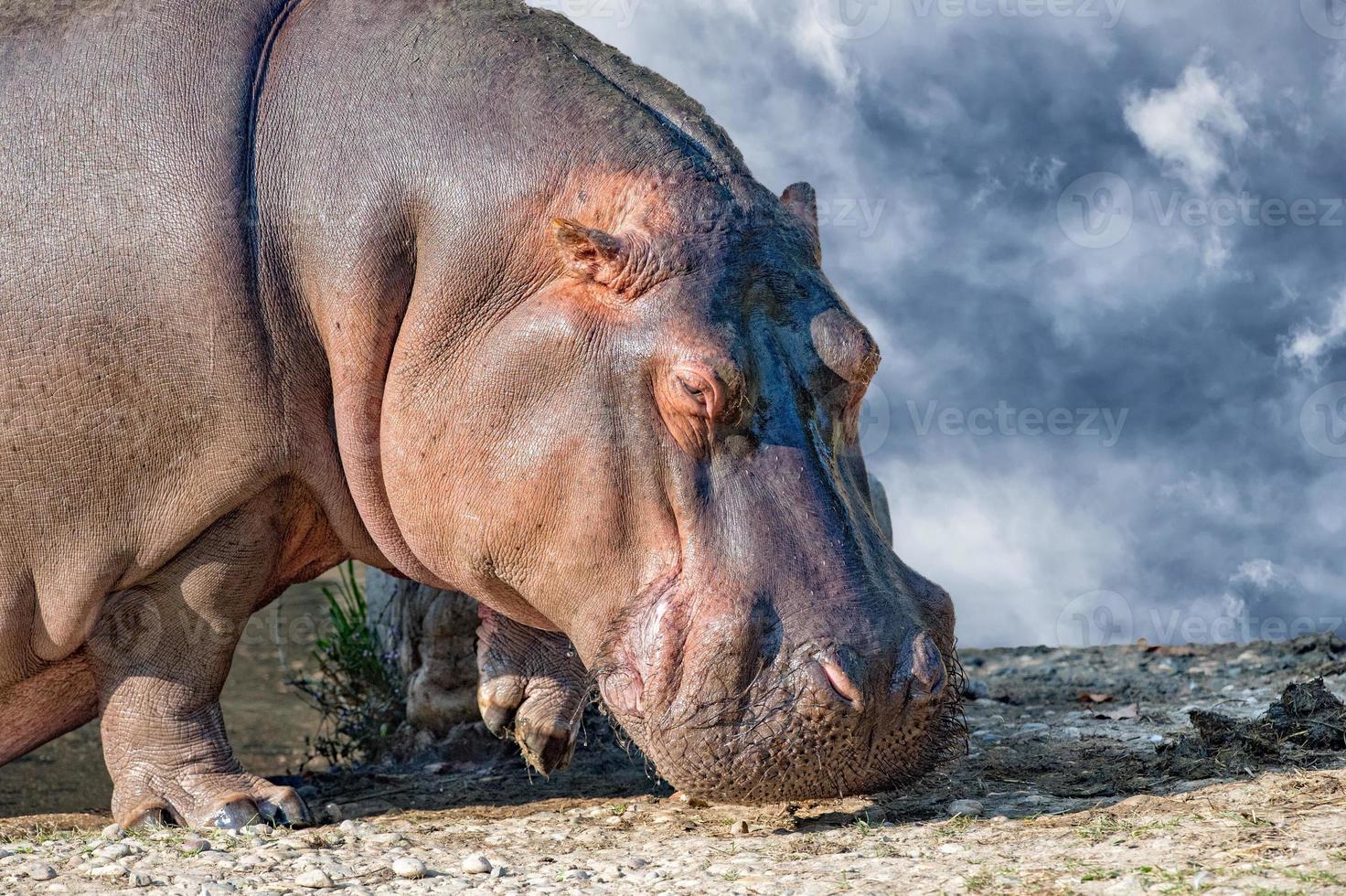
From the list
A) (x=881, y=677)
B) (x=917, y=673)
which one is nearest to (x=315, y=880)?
(x=881, y=677)

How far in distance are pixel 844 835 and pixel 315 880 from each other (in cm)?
160

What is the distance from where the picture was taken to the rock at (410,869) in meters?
4.32

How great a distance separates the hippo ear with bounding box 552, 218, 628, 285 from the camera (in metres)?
4.48

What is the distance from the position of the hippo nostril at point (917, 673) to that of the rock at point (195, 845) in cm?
229

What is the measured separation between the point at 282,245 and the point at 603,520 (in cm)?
154

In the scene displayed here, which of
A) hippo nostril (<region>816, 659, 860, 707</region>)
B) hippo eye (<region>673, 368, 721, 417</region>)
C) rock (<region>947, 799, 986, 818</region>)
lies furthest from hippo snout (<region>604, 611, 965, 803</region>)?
hippo eye (<region>673, 368, 721, 417</region>)

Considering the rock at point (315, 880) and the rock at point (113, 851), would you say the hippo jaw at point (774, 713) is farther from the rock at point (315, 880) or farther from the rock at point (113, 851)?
the rock at point (113, 851)

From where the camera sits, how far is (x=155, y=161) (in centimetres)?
499

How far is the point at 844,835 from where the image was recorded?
14.9 ft

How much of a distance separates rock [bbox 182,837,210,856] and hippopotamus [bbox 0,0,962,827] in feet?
0.78

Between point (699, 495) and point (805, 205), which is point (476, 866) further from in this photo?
point (805, 205)

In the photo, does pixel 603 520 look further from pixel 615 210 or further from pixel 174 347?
pixel 174 347

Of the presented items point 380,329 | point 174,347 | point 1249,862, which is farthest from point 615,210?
point 1249,862

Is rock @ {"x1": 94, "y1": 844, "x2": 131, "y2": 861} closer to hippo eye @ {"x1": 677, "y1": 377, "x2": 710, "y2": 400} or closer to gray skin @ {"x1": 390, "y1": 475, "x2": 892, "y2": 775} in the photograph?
gray skin @ {"x1": 390, "y1": 475, "x2": 892, "y2": 775}
